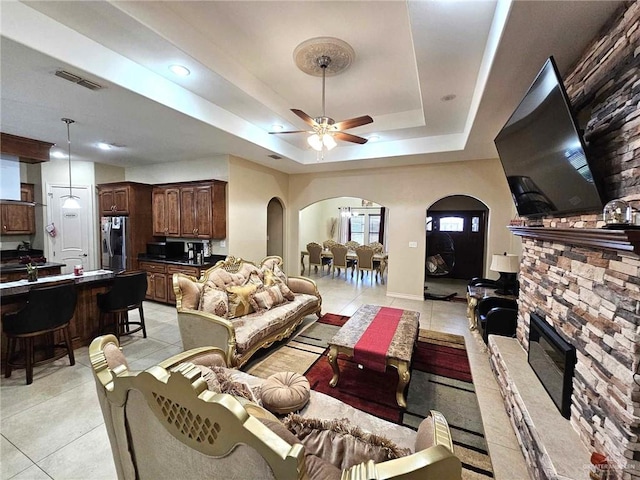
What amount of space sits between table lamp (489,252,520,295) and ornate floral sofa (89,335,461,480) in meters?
3.57

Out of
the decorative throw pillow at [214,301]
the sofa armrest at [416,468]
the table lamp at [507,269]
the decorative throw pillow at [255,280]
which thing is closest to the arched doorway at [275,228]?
the decorative throw pillow at [255,280]

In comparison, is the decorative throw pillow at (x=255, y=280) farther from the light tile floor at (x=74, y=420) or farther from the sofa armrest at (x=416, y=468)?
the sofa armrest at (x=416, y=468)

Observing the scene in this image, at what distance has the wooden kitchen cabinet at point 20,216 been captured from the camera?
17.5 feet

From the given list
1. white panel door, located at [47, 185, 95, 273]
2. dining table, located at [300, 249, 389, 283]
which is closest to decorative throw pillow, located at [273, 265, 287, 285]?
dining table, located at [300, 249, 389, 283]

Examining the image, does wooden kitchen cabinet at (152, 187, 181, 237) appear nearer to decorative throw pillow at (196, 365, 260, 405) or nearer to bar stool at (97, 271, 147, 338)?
bar stool at (97, 271, 147, 338)

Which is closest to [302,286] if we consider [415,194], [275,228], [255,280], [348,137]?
[255,280]

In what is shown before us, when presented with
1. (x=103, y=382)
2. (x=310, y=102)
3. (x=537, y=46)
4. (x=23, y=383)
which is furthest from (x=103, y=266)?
(x=537, y=46)

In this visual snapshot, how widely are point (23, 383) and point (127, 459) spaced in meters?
2.63

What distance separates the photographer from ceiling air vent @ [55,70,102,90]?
2.43m

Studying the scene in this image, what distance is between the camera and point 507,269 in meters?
4.02

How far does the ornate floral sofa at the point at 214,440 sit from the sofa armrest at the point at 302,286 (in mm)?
3100

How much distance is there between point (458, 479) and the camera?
0.76m

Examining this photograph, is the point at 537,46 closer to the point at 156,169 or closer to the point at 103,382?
the point at 103,382

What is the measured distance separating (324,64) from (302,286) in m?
3.16
